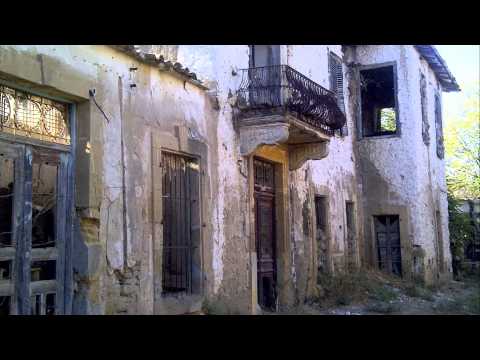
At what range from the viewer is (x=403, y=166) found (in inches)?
592

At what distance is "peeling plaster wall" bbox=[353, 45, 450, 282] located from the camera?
585 inches

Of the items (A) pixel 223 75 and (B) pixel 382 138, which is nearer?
(A) pixel 223 75

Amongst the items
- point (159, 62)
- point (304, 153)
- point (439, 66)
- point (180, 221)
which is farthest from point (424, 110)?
point (159, 62)

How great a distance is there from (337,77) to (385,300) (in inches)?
220

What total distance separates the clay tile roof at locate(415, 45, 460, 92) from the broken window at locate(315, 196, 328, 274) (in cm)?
588

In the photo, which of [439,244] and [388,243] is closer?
[388,243]

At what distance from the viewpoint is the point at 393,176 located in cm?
1513

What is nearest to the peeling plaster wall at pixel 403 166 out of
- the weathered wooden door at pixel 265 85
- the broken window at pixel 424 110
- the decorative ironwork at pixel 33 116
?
the broken window at pixel 424 110

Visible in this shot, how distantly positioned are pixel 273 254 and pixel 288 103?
300 cm

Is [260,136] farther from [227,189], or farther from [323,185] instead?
[323,185]

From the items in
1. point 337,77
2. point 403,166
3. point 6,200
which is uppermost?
point 337,77
